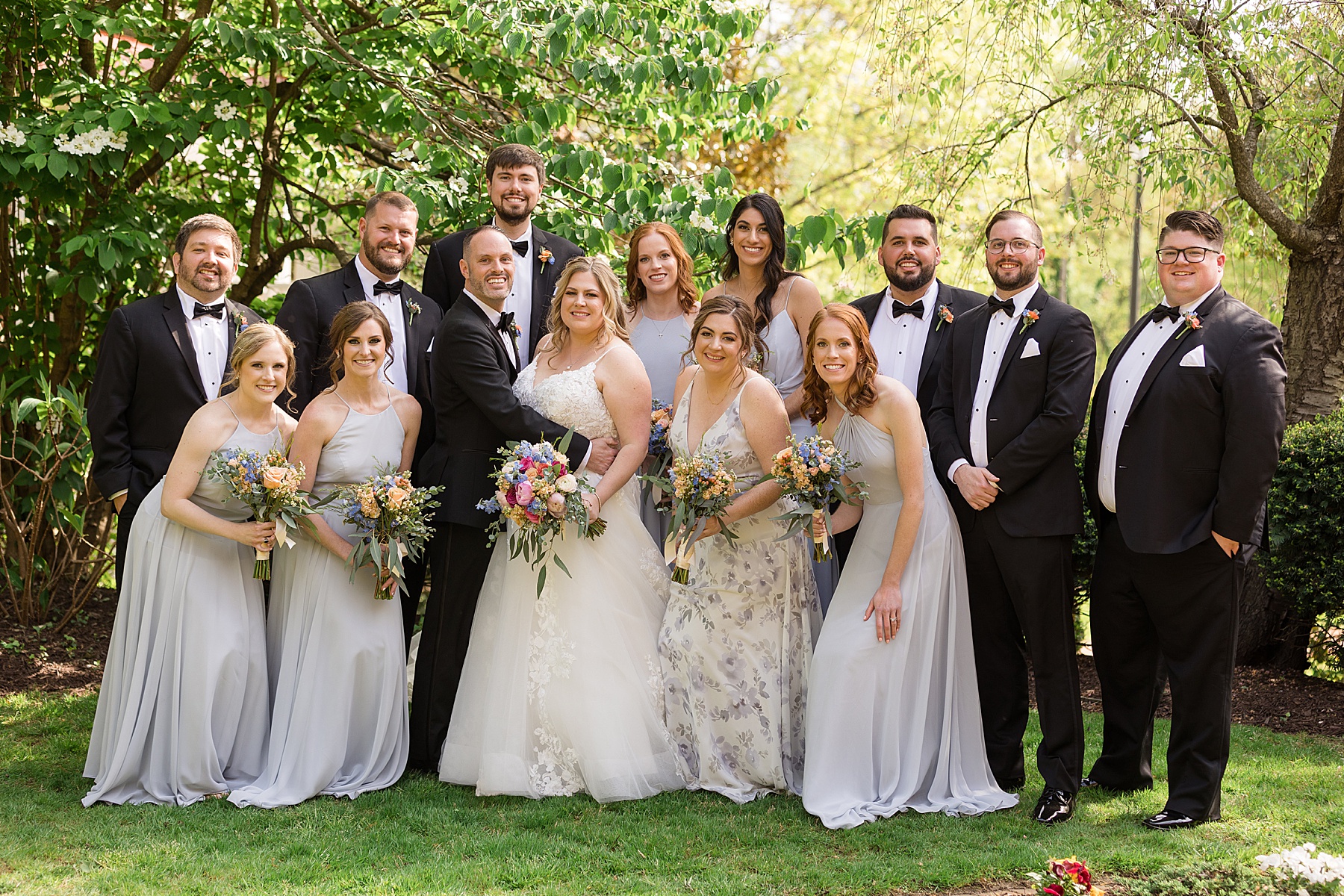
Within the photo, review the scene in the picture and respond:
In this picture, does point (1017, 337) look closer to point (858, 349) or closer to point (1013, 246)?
point (1013, 246)

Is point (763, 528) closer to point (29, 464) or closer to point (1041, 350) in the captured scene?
point (1041, 350)

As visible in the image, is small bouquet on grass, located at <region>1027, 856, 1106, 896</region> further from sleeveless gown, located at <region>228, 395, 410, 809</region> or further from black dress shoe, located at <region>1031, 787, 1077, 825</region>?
sleeveless gown, located at <region>228, 395, 410, 809</region>

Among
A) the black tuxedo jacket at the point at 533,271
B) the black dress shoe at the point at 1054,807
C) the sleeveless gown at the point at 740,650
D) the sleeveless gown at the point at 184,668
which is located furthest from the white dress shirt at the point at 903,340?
the sleeveless gown at the point at 184,668

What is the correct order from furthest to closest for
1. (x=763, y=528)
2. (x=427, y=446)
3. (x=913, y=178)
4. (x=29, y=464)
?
(x=913, y=178), (x=29, y=464), (x=427, y=446), (x=763, y=528)

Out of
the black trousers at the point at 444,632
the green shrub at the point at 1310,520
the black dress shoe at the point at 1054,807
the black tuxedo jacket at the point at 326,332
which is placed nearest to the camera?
the black dress shoe at the point at 1054,807

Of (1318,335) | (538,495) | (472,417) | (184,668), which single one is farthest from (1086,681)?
(184,668)

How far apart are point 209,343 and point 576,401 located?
1810mm

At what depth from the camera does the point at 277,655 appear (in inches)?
206

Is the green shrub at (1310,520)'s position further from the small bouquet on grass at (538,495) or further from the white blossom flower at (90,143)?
the white blossom flower at (90,143)

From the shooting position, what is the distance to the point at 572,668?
4.95m

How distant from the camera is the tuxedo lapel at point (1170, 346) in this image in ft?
14.9

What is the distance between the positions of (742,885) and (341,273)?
11.3 feet

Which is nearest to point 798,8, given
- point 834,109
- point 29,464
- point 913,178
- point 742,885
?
point 834,109

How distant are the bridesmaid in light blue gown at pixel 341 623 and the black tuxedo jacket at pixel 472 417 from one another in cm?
21
